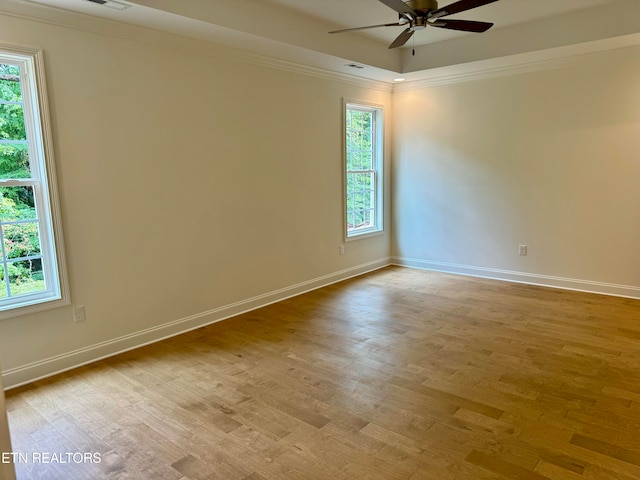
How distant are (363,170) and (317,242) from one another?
1.37 m

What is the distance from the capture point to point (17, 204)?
2971 mm

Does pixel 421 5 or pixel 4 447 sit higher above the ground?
pixel 421 5

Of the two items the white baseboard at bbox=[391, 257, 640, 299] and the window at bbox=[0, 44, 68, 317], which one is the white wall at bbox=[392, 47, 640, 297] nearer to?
→ the white baseboard at bbox=[391, 257, 640, 299]

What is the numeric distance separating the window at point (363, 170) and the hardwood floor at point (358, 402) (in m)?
1.97

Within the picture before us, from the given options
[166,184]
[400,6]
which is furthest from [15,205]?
[400,6]

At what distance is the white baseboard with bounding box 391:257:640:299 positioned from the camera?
15.4 ft

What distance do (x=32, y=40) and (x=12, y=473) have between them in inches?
106

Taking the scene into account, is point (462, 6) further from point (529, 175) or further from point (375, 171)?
point (375, 171)

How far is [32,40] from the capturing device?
2.84m

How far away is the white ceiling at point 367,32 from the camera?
3.22 metres

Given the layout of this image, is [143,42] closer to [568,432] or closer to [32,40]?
[32,40]

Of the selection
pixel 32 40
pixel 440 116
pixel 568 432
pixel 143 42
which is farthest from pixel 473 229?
pixel 32 40

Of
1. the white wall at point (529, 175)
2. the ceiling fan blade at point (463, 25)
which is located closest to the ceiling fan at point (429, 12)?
the ceiling fan blade at point (463, 25)

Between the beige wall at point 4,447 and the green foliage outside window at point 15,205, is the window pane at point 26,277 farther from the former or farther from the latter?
the beige wall at point 4,447
